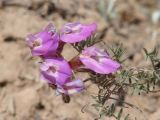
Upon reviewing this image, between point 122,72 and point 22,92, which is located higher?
point 122,72

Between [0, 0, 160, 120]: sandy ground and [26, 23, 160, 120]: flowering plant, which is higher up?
[26, 23, 160, 120]: flowering plant

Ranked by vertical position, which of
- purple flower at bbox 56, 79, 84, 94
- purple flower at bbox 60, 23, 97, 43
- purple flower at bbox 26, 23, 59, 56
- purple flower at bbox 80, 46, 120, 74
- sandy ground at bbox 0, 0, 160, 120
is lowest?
sandy ground at bbox 0, 0, 160, 120

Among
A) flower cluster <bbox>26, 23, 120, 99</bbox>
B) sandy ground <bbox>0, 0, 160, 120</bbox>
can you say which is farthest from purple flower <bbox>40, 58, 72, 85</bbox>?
sandy ground <bbox>0, 0, 160, 120</bbox>

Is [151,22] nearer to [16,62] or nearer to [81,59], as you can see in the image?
[16,62]

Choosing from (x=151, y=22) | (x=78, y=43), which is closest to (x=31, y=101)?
(x=78, y=43)

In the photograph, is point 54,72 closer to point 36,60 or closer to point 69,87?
point 69,87

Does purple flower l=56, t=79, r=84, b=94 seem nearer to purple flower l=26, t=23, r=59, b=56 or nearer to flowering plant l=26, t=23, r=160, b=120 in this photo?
flowering plant l=26, t=23, r=160, b=120
